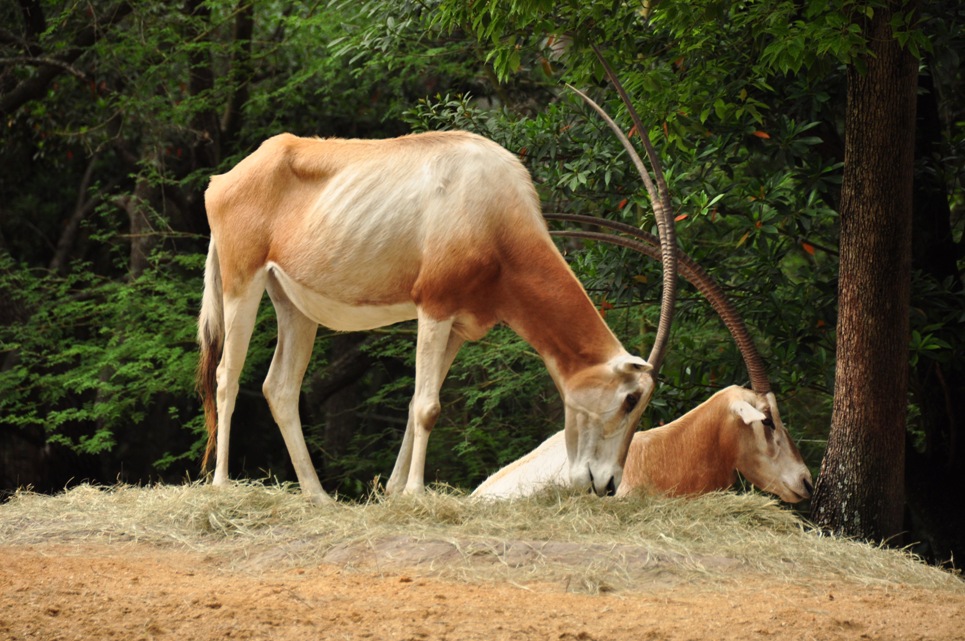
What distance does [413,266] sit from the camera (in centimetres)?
555

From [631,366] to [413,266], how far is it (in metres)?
1.15

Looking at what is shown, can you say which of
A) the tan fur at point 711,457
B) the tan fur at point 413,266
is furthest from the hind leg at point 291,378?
the tan fur at point 711,457

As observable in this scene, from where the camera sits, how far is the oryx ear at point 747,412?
603 cm

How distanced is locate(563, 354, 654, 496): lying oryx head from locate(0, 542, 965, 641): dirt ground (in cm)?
116

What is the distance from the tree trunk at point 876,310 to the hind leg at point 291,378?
265 cm

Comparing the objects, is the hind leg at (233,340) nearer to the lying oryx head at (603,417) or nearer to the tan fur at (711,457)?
the tan fur at (711,457)

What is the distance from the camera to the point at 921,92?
276 inches

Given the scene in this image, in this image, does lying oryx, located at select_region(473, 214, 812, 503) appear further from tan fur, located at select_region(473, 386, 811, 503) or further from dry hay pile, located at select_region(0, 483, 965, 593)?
dry hay pile, located at select_region(0, 483, 965, 593)

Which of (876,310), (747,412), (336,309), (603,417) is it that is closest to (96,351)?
(336,309)

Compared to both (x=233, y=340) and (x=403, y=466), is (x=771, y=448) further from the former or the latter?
(x=233, y=340)

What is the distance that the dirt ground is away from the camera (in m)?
3.66

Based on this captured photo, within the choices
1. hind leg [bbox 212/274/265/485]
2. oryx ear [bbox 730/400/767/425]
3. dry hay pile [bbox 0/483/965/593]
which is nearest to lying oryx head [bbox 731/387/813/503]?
oryx ear [bbox 730/400/767/425]

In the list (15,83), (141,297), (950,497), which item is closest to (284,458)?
(141,297)

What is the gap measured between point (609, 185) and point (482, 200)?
6.69ft
